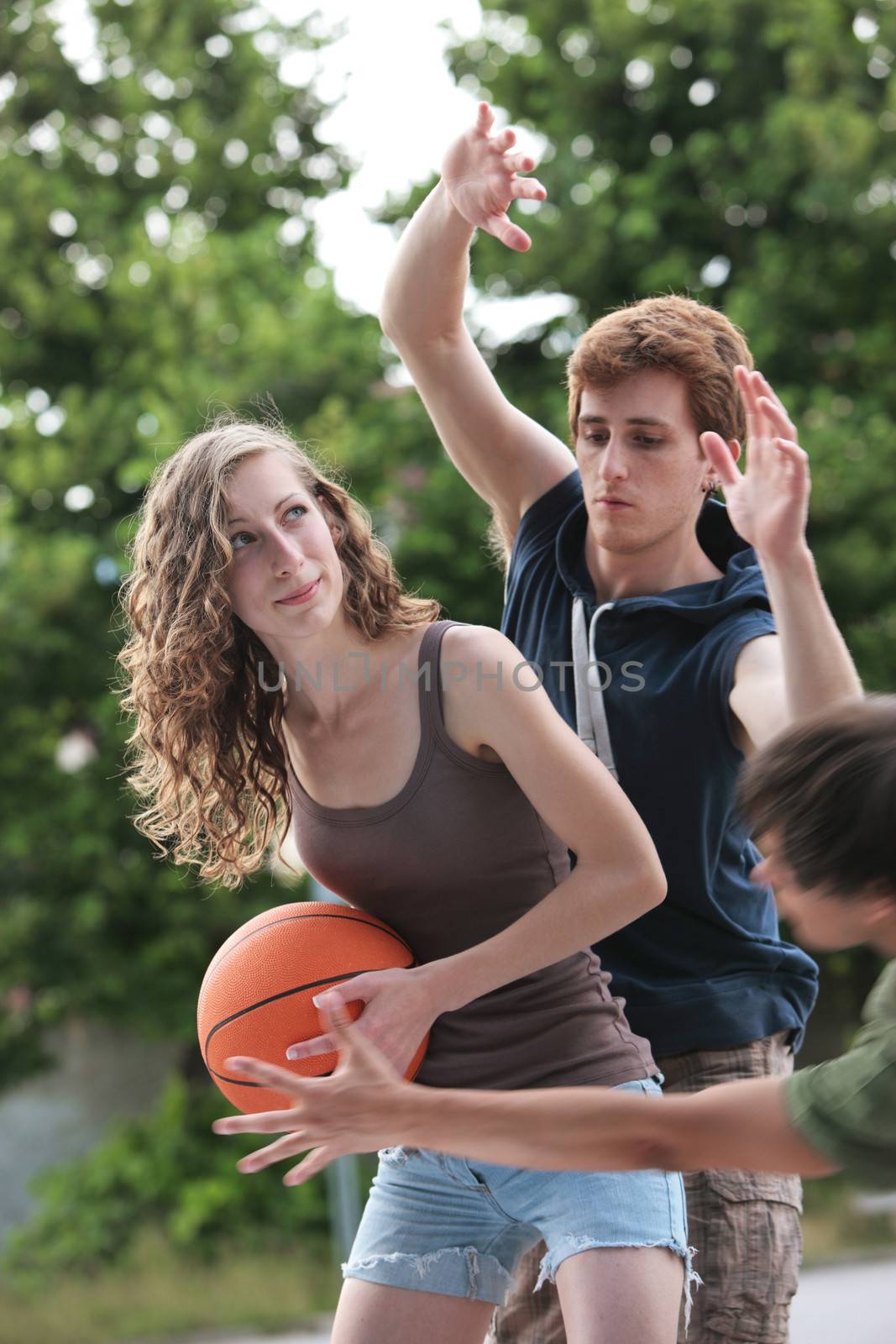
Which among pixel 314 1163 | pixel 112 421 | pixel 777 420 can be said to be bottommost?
pixel 314 1163

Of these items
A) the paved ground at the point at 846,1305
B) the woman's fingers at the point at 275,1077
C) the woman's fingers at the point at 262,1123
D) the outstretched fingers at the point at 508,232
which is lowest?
the paved ground at the point at 846,1305

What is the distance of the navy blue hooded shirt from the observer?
8.70ft

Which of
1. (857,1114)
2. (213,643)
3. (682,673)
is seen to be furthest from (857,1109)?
(213,643)

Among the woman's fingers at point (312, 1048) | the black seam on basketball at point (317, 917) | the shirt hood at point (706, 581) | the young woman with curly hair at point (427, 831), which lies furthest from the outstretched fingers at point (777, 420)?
the woman's fingers at point (312, 1048)

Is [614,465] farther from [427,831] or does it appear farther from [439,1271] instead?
[439,1271]

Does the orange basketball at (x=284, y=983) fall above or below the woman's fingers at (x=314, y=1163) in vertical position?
above

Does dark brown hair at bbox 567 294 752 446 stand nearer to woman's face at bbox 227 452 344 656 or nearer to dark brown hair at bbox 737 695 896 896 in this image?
woman's face at bbox 227 452 344 656

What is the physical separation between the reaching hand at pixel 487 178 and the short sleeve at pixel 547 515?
524 mm

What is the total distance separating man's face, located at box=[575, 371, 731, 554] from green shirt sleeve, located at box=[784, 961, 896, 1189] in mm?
1279

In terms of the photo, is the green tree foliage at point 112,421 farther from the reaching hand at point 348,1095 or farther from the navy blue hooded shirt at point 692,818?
the reaching hand at point 348,1095

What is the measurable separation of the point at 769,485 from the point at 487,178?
0.85m

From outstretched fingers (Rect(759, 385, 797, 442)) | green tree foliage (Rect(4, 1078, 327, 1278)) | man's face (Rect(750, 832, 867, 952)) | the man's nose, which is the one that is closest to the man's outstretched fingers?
the man's nose

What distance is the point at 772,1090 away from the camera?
1717 millimetres

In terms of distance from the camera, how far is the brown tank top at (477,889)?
2.32 metres
